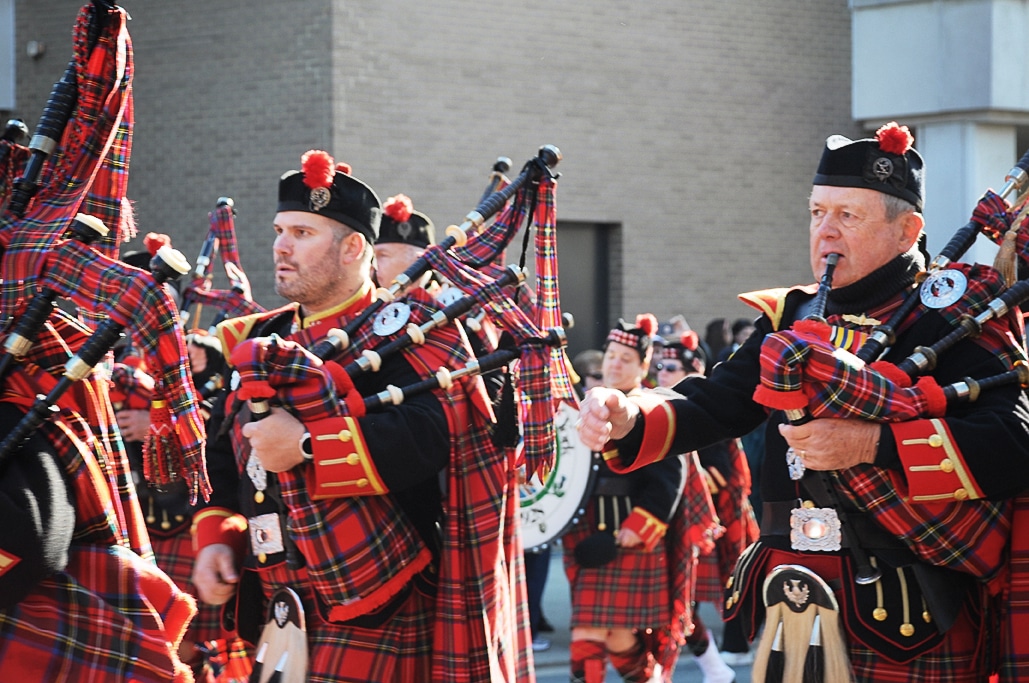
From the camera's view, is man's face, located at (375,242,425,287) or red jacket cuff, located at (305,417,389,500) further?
man's face, located at (375,242,425,287)

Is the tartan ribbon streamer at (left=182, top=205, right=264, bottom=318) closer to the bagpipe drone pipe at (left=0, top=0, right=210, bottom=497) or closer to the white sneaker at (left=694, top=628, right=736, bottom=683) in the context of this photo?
the white sneaker at (left=694, top=628, right=736, bottom=683)

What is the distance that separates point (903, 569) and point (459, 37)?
30.4 ft

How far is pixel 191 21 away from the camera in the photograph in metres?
11.8

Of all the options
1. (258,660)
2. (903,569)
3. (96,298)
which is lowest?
(258,660)

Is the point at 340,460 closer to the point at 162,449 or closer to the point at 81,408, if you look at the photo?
the point at 162,449

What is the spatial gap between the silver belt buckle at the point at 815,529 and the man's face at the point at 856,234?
547 millimetres

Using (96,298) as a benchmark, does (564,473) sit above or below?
below

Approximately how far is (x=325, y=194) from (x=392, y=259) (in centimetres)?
170

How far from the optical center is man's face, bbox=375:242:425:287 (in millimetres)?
5898

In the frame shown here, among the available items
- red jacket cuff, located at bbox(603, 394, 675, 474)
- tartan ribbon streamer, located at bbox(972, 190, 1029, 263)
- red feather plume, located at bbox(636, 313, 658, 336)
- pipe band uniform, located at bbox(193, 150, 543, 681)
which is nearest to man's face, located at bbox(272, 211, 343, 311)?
pipe band uniform, located at bbox(193, 150, 543, 681)

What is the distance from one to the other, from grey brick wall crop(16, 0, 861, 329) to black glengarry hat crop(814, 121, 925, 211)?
818 cm

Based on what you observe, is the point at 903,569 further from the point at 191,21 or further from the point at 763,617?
the point at 191,21

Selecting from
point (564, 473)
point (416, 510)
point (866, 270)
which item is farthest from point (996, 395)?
point (564, 473)

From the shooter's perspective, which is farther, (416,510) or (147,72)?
(147,72)
